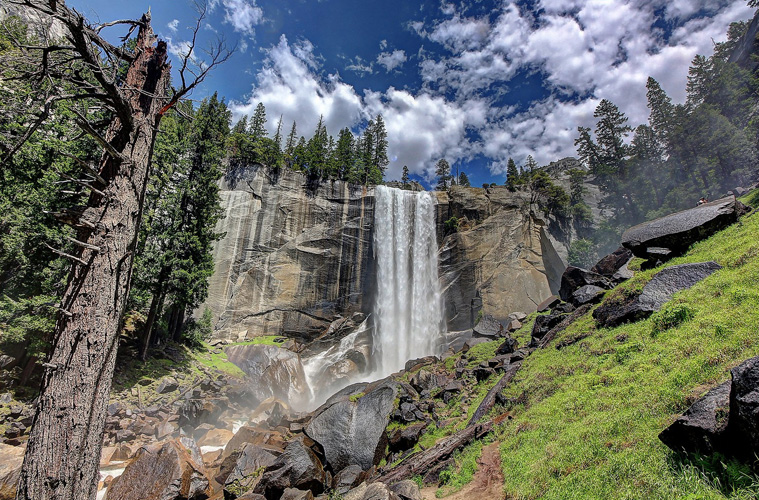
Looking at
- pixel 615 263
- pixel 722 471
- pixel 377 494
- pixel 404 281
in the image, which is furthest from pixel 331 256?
pixel 722 471

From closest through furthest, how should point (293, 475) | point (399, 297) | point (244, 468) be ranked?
point (293, 475), point (244, 468), point (399, 297)

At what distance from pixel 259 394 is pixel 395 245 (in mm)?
20422

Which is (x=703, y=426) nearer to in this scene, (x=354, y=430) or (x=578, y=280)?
(x=354, y=430)

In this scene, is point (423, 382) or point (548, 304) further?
point (548, 304)

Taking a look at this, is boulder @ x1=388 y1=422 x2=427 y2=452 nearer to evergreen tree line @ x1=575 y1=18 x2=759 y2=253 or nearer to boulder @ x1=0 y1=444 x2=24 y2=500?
boulder @ x1=0 y1=444 x2=24 y2=500

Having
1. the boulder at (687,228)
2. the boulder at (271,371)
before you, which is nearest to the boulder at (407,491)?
the boulder at (687,228)

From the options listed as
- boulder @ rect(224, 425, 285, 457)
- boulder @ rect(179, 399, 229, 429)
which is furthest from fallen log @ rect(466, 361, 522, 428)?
boulder @ rect(179, 399, 229, 429)

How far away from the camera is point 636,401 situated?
18.9 ft

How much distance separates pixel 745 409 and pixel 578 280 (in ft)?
55.3

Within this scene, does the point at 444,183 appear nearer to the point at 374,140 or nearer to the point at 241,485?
the point at 374,140

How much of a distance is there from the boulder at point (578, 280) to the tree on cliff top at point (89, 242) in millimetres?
18808

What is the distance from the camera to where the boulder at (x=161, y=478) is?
790 cm

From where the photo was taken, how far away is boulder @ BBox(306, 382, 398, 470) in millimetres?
9820

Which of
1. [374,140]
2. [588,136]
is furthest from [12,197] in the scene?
[588,136]
